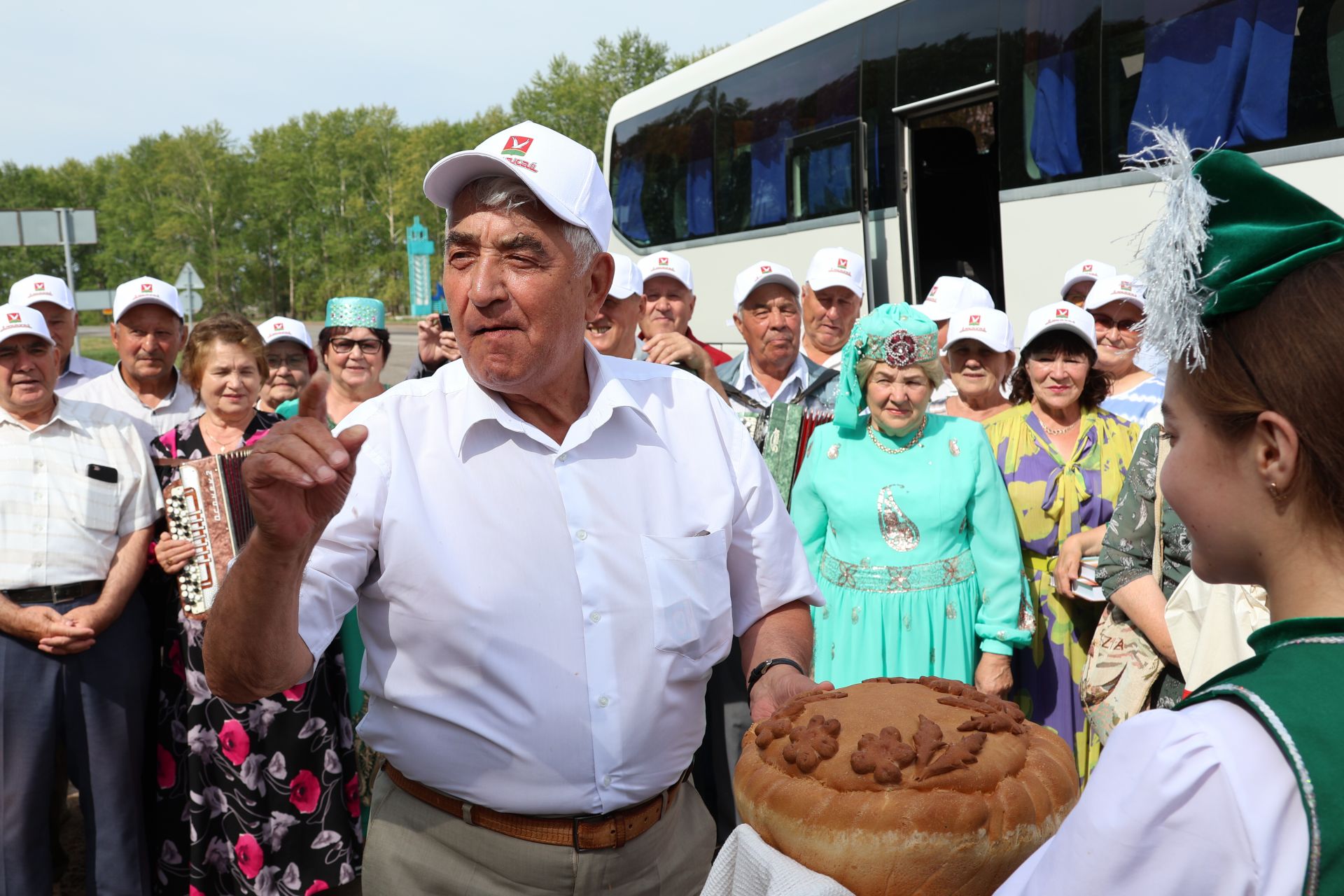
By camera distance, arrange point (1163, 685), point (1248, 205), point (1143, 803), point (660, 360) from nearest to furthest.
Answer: point (1143, 803)
point (1248, 205)
point (1163, 685)
point (660, 360)

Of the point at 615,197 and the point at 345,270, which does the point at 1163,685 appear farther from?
the point at 345,270

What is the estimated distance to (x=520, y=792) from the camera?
6.78ft

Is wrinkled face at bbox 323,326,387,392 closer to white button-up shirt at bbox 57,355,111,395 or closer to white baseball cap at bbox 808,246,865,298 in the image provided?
white button-up shirt at bbox 57,355,111,395

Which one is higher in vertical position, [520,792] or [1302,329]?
[1302,329]

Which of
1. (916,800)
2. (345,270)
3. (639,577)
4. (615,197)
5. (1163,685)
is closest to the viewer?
(916,800)

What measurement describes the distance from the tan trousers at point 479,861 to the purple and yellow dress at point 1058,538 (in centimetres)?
265

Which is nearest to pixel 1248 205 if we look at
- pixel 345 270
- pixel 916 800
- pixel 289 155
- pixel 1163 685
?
pixel 916 800

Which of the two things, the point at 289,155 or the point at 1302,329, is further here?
the point at 289,155

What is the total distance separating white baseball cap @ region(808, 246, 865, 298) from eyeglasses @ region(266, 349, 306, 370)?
294 centimetres

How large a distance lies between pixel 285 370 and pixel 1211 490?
226 inches

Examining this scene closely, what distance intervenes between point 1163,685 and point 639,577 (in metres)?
2.08

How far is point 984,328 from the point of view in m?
5.39

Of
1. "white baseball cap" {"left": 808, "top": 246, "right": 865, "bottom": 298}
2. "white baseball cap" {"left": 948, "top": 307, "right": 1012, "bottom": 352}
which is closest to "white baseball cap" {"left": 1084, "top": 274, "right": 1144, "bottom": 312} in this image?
"white baseball cap" {"left": 948, "top": 307, "right": 1012, "bottom": 352}

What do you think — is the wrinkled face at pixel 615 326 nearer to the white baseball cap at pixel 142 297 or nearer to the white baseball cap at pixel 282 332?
the white baseball cap at pixel 282 332
